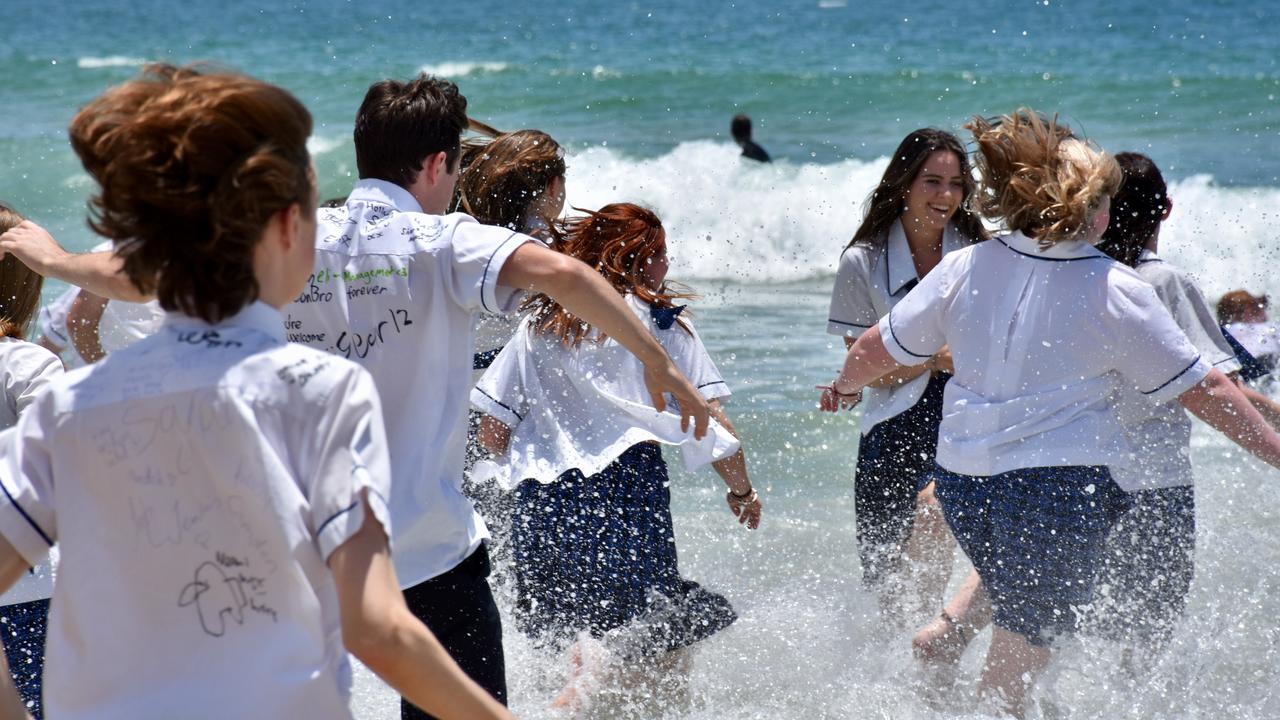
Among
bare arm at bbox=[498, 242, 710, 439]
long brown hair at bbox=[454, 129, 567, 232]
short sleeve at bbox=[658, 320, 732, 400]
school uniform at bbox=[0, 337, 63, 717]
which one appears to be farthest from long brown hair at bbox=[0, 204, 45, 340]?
short sleeve at bbox=[658, 320, 732, 400]

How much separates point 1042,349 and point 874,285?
4.30 feet

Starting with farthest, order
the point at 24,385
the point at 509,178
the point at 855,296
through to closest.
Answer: the point at 855,296 → the point at 509,178 → the point at 24,385

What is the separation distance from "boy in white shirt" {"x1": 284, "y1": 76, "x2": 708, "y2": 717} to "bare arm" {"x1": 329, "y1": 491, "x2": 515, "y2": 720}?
1032mm

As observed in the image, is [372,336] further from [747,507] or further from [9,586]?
[747,507]

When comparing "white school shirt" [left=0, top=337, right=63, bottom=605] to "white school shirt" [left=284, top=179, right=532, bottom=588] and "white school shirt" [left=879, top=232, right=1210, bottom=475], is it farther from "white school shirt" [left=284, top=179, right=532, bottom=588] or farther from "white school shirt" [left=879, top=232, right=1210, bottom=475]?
"white school shirt" [left=879, top=232, right=1210, bottom=475]

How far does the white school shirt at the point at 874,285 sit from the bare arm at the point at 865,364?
628 mm

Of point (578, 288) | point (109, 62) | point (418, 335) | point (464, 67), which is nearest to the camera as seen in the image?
point (578, 288)

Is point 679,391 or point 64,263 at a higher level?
point 64,263

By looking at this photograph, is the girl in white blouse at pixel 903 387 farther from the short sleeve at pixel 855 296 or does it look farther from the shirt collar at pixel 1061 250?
the shirt collar at pixel 1061 250

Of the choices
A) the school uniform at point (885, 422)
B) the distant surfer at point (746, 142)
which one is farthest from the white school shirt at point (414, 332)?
the distant surfer at point (746, 142)

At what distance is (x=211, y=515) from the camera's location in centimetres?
173

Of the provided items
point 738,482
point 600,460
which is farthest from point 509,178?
point 738,482

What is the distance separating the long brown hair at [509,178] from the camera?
445 cm

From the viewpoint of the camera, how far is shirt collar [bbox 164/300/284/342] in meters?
1.77
